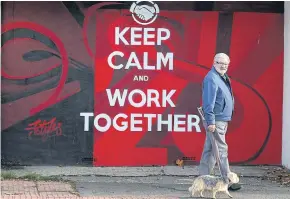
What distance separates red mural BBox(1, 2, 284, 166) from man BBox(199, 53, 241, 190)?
1767mm

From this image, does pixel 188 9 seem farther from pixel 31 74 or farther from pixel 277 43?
pixel 31 74

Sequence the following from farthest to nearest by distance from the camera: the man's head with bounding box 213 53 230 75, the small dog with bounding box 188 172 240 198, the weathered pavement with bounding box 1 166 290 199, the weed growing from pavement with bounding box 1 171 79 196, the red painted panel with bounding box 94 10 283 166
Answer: the red painted panel with bounding box 94 10 283 166
the weed growing from pavement with bounding box 1 171 79 196
the weathered pavement with bounding box 1 166 290 199
the man's head with bounding box 213 53 230 75
the small dog with bounding box 188 172 240 198

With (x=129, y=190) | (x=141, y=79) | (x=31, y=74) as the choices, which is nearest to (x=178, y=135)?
(x=141, y=79)

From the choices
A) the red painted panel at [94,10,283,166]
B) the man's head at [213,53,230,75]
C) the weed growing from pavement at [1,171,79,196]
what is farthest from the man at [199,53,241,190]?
the weed growing from pavement at [1,171,79,196]

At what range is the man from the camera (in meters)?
7.78

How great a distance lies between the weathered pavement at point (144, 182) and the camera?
806 cm

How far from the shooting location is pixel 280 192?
8.31 metres

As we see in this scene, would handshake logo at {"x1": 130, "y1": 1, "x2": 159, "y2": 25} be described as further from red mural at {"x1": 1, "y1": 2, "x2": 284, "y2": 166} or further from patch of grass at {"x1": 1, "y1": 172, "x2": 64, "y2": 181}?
patch of grass at {"x1": 1, "y1": 172, "x2": 64, "y2": 181}

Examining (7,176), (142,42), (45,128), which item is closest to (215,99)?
(142,42)

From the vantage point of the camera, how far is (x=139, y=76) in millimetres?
9688

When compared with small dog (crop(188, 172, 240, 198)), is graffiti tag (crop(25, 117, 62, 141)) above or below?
above

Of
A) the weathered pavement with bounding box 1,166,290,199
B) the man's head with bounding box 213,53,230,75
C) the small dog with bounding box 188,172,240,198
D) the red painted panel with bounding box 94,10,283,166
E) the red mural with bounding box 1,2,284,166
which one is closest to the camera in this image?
the small dog with bounding box 188,172,240,198

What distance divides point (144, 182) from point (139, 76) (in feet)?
5.84

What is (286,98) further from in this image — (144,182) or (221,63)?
(144,182)
